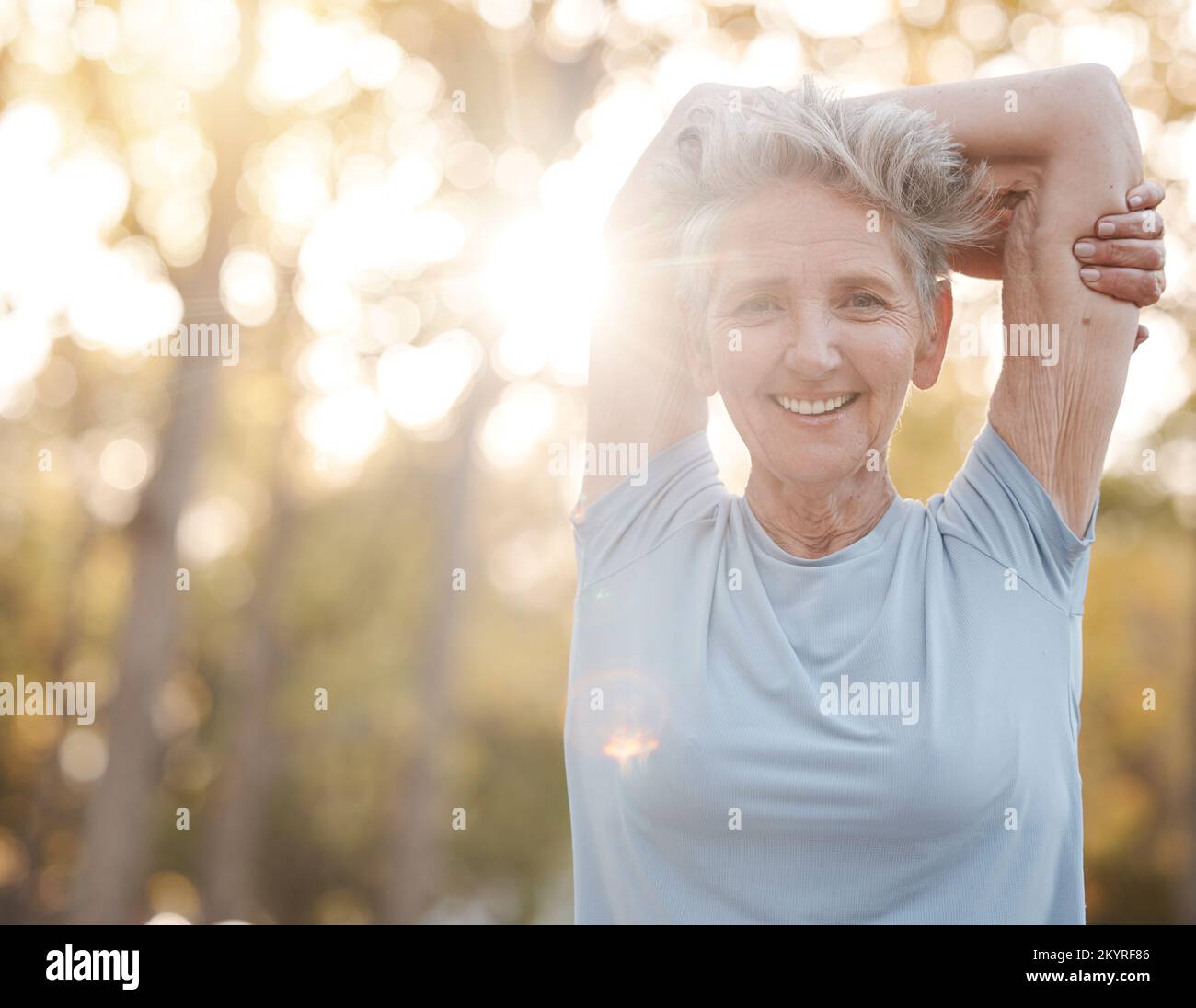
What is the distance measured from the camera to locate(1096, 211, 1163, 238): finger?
1913 millimetres

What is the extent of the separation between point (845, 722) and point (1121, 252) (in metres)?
0.97

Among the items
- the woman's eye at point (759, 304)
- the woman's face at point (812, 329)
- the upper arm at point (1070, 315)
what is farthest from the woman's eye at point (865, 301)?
the upper arm at point (1070, 315)

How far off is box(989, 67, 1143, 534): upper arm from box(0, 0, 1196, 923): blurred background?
0.93 m

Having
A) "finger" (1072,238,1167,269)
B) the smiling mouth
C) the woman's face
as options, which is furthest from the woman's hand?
the smiling mouth

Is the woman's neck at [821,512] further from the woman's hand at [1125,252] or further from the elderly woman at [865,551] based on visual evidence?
the woman's hand at [1125,252]

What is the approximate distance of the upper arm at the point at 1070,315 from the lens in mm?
1949

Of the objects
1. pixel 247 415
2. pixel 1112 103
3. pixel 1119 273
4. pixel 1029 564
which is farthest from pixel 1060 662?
pixel 247 415

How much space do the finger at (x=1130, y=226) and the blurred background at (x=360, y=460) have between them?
1042 mm

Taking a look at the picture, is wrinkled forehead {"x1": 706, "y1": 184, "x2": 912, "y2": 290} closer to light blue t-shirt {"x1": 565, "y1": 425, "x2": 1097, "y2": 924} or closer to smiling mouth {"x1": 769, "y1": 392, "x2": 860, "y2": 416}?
smiling mouth {"x1": 769, "y1": 392, "x2": 860, "y2": 416}

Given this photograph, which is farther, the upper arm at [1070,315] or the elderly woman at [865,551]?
the upper arm at [1070,315]

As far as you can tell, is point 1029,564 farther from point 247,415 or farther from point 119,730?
point 247,415

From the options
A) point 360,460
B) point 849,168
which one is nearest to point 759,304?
point 849,168

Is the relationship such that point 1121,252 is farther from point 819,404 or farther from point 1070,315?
point 819,404

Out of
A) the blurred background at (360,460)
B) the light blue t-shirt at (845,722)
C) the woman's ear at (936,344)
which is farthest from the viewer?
the blurred background at (360,460)
